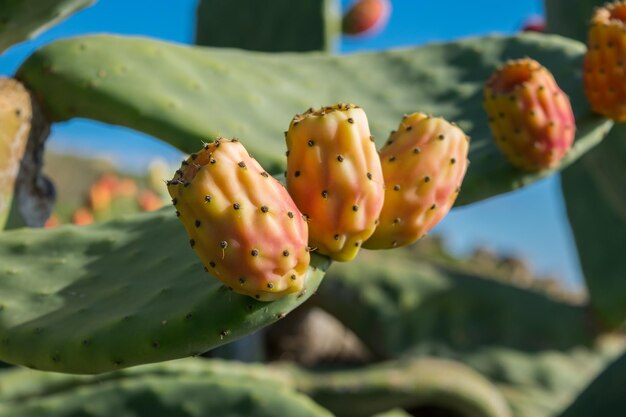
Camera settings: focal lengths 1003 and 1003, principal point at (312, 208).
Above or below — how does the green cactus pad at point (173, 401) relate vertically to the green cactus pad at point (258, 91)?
below

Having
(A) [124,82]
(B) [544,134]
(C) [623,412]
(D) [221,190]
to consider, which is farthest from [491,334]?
(D) [221,190]

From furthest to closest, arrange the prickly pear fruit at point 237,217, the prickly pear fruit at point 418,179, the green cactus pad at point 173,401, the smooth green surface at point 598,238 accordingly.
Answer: the smooth green surface at point 598,238
the green cactus pad at point 173,401
the prickly pear fruit at point 418,179
the prickly pear fruit at point 237,217

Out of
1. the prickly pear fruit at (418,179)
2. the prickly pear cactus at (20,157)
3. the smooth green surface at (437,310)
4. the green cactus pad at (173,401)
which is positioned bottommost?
the smooth green surface at (437,310)

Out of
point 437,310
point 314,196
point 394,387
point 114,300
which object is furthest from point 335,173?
point 437,310

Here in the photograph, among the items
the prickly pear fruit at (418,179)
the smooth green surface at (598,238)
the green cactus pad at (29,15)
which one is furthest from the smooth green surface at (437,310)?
the prickly pear fruit at (418,179)

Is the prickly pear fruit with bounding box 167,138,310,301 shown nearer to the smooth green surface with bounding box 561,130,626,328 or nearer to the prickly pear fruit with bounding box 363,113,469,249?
the prickly pear fruit with bounding box 363,113,469,249

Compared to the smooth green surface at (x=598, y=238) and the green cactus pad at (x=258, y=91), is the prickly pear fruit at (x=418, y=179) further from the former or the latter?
the smooth green surface at (x=598, y=238)
